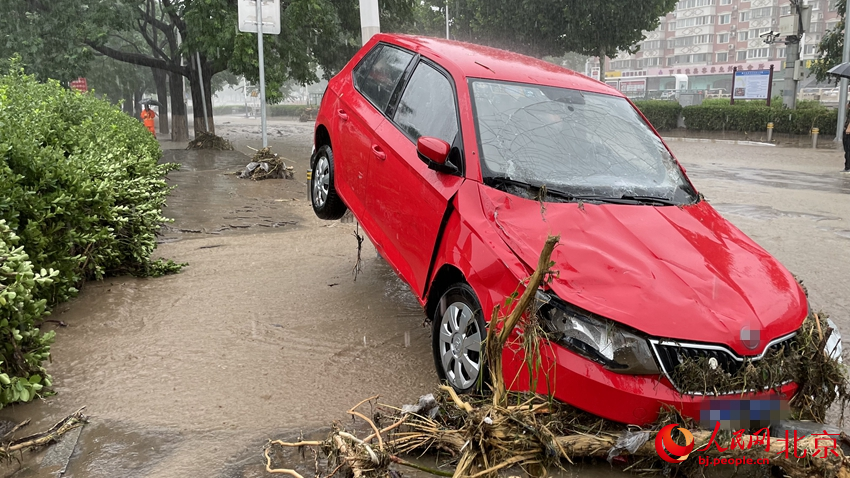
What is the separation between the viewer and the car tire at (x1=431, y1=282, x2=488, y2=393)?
3.60 m

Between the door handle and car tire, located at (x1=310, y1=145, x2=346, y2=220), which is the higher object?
the door handle

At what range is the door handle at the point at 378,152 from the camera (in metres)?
4.95

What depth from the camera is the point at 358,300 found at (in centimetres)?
611

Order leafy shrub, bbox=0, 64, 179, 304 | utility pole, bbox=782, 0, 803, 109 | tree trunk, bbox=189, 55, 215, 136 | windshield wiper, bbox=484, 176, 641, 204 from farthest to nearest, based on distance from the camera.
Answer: utility pole, bbox=782, 0, 803, 109, tree trunk, bbox=189, 55, 215, 136, leafy shrub, bbox=0, 64, 179, 304, windshield wiper, bbox=484, 176, 641, 204

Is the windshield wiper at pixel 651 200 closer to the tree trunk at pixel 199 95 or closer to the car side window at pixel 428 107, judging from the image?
the car side window at pixel 428 107

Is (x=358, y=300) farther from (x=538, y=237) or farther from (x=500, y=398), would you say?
(x=500, y=398)

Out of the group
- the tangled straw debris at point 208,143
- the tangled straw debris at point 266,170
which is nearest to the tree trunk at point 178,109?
the tangled straw debris at point 208,143

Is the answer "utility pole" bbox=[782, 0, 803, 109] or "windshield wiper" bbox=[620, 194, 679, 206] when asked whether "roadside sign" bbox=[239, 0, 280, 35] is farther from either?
"utility pole" bbox=[782, 0, 803, 109]

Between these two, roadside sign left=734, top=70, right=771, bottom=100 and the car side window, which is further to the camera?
roadside sign left=734, top=70, right=771, bottom=100

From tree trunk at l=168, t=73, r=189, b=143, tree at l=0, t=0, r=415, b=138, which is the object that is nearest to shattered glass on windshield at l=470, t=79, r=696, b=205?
tree at l=0, t=0, r=415, b=138

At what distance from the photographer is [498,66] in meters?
4.90

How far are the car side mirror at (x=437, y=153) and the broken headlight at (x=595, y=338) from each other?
118 centimetres

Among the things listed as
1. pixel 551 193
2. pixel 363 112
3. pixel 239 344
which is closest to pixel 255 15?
pixel 363 112

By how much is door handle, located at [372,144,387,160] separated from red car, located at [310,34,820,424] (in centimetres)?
1
